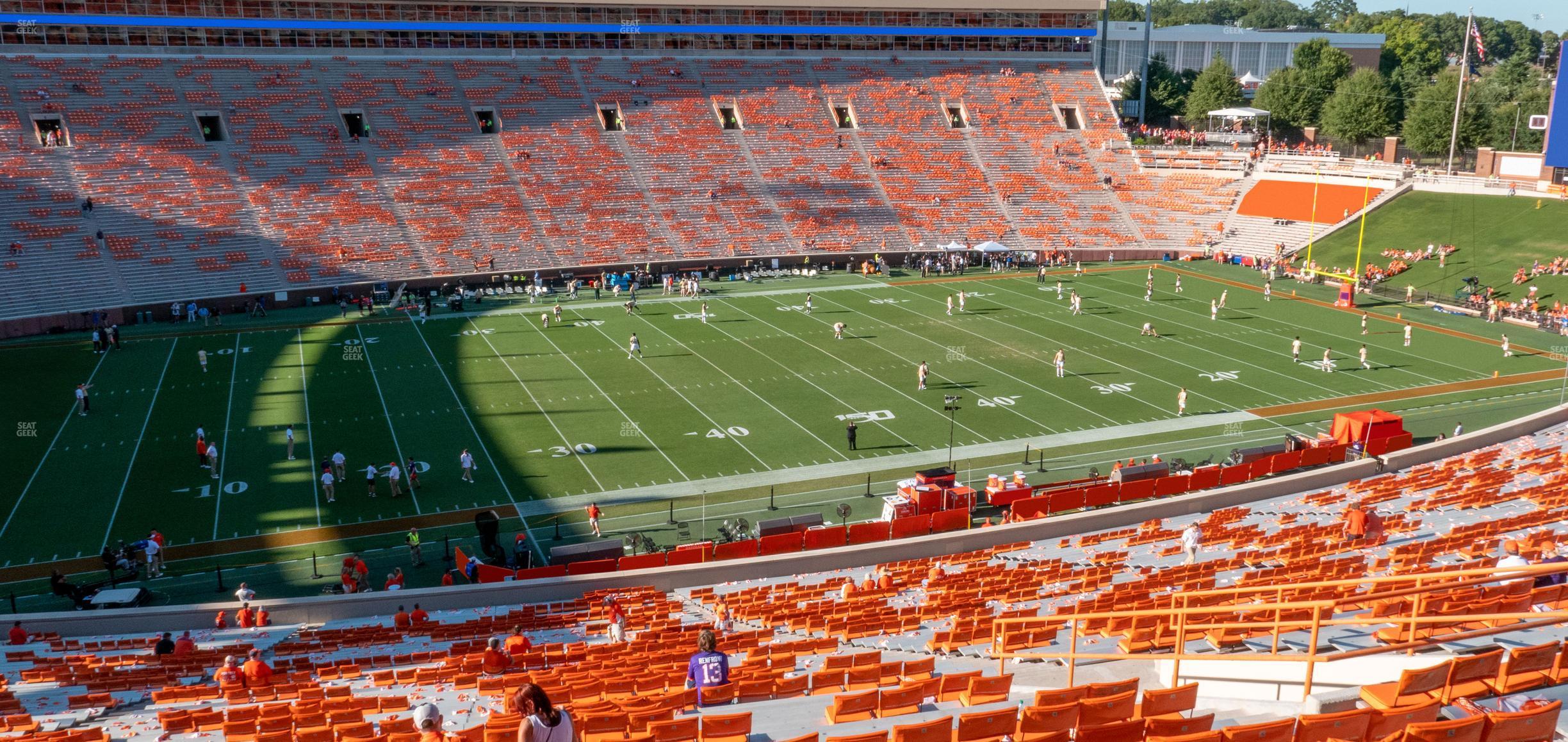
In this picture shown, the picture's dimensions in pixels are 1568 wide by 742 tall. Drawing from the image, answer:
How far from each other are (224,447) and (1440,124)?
2892 inches

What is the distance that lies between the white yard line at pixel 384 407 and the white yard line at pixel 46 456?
7.16 metres

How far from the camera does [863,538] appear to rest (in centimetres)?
2442

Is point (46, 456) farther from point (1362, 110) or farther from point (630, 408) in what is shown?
point (1362, 110)

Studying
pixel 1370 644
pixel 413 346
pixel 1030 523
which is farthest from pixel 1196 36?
pixel 1370 644

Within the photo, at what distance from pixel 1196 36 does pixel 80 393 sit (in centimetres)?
13478

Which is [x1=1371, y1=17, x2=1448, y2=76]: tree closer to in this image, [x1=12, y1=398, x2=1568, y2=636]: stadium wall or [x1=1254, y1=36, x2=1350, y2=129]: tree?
[x1=1254, y1=36, x2=1350, y2=129]: tree

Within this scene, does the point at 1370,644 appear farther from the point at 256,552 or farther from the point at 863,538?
the point at 256,552

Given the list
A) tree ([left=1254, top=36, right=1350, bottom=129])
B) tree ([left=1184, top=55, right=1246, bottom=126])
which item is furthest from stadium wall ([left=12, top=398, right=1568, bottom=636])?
tree ([left=1184, top=55, right=1246, bottom=126])

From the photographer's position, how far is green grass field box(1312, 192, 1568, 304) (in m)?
50.9

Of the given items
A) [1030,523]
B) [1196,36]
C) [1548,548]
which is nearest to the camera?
[1548,548]

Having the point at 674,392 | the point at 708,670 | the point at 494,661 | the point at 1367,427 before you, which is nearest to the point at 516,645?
the point at 494,661

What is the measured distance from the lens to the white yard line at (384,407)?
1087 inches

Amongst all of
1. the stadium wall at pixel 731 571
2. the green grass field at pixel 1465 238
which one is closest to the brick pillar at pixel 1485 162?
the green grass field at pixel 1465 238

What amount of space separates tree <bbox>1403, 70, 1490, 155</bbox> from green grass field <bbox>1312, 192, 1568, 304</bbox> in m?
15.9
